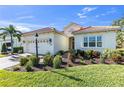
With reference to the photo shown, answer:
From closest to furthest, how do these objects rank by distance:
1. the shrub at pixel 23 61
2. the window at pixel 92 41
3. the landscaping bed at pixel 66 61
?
the landscaping bed at pixel 66 61
the shrub at pixel 23 61
the window at pixel 92 41

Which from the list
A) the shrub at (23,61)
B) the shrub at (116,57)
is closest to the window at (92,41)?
the shrub at (116,57)

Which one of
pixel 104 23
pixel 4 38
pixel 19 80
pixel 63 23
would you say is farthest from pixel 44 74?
pixel 4 38

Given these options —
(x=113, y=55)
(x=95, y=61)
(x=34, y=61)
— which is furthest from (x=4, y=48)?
(x=113, y=55)

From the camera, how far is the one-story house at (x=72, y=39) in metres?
14.6

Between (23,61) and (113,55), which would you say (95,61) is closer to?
(113,55)

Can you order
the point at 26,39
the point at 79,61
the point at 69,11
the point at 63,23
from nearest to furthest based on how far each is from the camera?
the point at 69,11, the point at 63,23, the point at 79,61, the point at 26,39

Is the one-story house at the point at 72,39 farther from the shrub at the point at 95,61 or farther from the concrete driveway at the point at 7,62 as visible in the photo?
the shrub at the point at 95,61

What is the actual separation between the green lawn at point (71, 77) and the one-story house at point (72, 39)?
4.60 meters

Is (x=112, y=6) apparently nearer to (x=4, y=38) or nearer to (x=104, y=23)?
(x=104, y=23)

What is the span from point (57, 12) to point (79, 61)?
3.85 metres

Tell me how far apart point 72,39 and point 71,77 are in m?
7.40

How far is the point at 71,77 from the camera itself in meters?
9.10

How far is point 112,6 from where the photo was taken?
9227 millimetres

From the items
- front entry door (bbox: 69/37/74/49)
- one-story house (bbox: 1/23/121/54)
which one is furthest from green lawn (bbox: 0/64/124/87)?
front entry door (bbox: 69/37/74/49)
